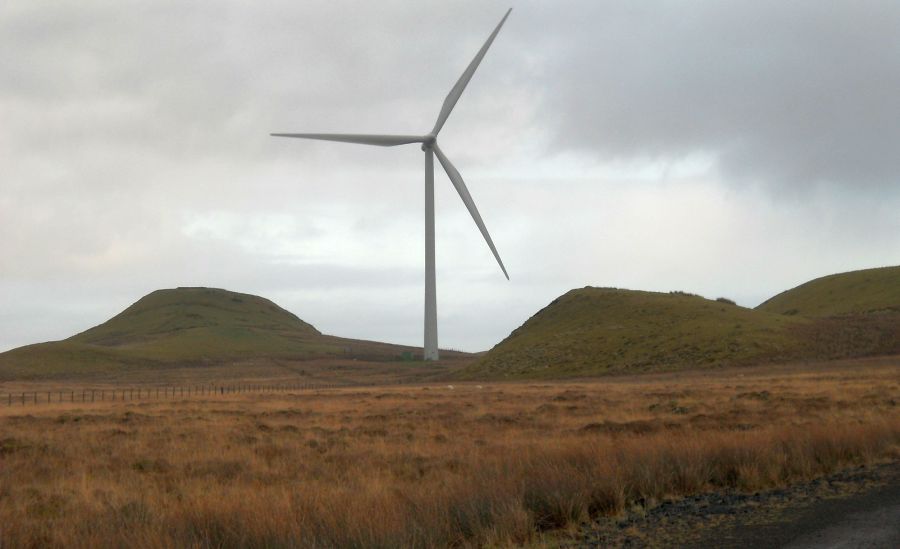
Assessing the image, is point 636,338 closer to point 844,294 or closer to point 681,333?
point 681,333

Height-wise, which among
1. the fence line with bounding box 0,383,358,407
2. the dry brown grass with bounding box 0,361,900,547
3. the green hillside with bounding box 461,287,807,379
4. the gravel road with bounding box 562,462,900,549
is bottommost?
the gravel road with bounding box 562,462,900,549

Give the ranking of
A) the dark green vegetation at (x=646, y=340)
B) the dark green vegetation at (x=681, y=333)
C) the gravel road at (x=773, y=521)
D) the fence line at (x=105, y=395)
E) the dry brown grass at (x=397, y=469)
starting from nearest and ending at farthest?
the gravel road at (x=773, y=521), the dry brown grass at (x=397, y=469), the fence line at (x=105, y=395), the dark green vegetation at (x=681, y=333), the dark green vegetation at (x=646, y=340)

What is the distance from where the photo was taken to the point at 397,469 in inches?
790

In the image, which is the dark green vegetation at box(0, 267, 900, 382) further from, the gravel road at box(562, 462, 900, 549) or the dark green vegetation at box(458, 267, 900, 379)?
the gravel road at box(562, 462, 900, 549)

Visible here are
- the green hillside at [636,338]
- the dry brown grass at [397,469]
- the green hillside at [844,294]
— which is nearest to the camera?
the dry brown grass at [397,469]

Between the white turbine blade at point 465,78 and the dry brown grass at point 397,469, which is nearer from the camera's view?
the dry brown grass at point 397,469

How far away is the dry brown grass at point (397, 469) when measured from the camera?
11648 millimetres

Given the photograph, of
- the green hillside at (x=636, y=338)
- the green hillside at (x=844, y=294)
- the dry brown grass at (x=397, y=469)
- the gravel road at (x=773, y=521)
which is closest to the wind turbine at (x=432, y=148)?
the green hillside at (x=636, y=338)

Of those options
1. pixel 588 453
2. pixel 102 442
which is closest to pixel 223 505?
pixel 588 453

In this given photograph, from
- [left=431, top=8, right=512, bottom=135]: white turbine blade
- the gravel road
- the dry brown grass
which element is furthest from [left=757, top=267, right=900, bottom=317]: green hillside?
the gravel road

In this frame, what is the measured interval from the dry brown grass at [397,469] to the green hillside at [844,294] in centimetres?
10410

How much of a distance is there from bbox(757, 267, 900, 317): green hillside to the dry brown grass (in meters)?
104

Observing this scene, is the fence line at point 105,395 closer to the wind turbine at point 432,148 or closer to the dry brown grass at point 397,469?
the wind turbine at point 432,148

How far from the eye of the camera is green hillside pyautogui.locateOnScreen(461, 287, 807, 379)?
9194 cm
